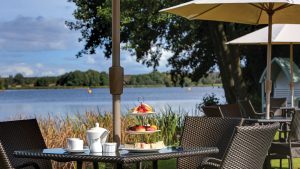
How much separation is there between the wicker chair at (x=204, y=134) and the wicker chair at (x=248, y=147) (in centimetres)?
83

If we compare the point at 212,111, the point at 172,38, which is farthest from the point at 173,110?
the point at 172,38

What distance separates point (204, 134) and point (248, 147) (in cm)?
114

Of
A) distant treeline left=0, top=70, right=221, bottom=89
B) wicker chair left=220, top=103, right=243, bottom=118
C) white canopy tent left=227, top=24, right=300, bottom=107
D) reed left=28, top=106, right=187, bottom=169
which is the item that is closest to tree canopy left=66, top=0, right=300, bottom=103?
distant treeline left=0, top=70, right=221, bottom=89

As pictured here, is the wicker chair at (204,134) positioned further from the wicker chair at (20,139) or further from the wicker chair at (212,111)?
the wicker chair at (212,111)

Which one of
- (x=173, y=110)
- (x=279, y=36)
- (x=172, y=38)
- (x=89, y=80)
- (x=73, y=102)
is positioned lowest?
(x=73, y=102)

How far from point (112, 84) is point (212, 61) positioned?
1921cm

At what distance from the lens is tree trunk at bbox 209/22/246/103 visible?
19891mm

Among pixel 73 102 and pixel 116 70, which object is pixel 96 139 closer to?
pixel 116 70

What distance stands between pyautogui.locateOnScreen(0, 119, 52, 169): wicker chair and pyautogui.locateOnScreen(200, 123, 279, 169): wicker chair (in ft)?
5.06

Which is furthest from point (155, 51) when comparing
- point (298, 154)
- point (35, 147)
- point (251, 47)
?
point (35, 147)

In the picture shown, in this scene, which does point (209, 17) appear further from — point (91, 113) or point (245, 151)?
point (245, 151)

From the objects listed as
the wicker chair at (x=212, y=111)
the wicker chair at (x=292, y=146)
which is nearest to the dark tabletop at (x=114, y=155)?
the wicker chair at (x=292, y=146)

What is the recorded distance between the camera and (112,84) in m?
5.48

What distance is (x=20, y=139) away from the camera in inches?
201
